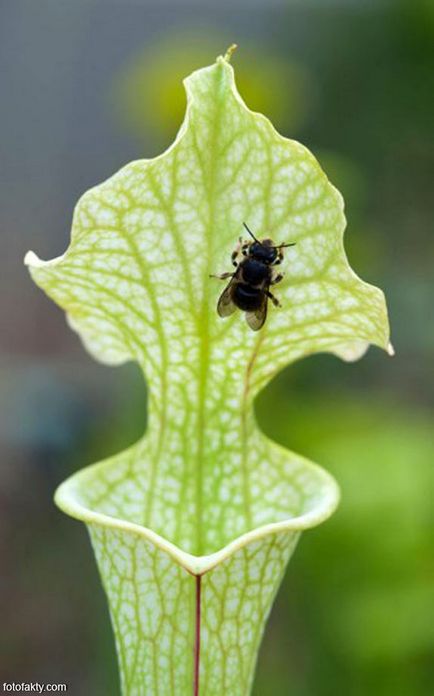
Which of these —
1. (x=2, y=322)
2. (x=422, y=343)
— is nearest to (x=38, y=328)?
(x=2, y=322)

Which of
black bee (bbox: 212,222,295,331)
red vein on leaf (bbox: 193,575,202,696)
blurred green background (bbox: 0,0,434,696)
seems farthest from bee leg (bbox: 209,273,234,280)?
blurred green background (bbox: 0,0,434,696)

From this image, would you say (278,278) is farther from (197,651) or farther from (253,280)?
(197,651)

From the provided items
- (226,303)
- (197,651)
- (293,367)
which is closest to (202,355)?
(226,303)

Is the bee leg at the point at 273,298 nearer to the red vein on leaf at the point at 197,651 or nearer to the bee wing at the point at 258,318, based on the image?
the bee wing at the point at 258,318

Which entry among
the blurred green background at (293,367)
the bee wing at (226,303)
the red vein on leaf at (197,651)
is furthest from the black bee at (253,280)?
the blurred green background at (293,367)

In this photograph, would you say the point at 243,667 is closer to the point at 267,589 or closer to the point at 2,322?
the point at 267,589

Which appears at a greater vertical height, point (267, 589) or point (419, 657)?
point (267, 589)
